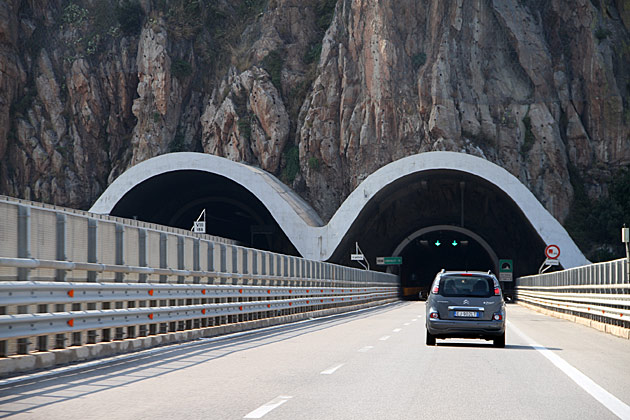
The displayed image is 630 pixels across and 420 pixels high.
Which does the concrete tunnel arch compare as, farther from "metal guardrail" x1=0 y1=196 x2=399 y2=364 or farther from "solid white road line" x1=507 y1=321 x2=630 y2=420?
"solid white road line" x1=507 y1=321 x2=630 y2=420

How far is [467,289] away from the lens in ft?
59.0

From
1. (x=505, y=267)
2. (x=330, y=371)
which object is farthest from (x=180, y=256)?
(x=505, y=267)

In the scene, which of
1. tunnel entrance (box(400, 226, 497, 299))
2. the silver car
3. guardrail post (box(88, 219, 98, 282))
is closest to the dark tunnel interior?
tunnel entrance (box(400, 226, 497, 299))

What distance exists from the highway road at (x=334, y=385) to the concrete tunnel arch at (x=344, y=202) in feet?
142

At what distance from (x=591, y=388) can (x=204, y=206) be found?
66232mm

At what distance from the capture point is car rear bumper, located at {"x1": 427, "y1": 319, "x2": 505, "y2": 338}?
56.4ft

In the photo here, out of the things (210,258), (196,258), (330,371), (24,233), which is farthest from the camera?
(210,258)

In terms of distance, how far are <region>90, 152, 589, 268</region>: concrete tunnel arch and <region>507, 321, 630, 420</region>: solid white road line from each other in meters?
44.3

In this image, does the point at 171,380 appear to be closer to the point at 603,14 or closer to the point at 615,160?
the point at 615,160

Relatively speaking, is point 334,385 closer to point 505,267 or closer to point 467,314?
point 467,314

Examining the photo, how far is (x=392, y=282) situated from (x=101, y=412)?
2503 inches

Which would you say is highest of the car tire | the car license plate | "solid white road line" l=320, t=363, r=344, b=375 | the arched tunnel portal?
the arched tunnel portal

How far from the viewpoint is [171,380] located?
10211 mm

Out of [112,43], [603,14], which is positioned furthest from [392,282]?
[112,43]
